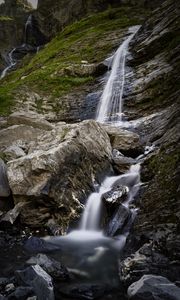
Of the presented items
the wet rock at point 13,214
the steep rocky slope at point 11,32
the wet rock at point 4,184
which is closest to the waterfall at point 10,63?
the steep rocky slope at point 11,32

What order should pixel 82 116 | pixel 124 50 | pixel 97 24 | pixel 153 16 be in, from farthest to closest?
1. pixel 97 24
2. pixel 153 16
3. pixel 124 50
4. pixel 82 116

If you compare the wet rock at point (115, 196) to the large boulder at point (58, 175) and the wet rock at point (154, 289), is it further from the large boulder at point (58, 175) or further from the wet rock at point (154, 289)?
the wet rock at point (154, 289)

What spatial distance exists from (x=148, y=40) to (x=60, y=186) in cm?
1932

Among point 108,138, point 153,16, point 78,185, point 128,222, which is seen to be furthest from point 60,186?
point 153,16

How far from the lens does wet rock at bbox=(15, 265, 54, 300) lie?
24.4ft

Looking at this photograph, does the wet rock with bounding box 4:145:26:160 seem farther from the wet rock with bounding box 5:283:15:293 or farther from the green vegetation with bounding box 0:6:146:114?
Answer: the green vegetation with bounding box 0:6:146:114

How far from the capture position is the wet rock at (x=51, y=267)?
854cm

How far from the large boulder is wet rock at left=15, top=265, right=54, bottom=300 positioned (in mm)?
3939

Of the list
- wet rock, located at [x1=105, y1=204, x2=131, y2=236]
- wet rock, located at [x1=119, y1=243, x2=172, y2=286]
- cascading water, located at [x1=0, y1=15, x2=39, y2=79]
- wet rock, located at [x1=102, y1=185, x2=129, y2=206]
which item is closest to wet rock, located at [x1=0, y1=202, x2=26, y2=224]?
wet rock, located at [x1=102, y1=185, x2=129, y2=206]

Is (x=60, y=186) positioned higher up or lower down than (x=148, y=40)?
lower down

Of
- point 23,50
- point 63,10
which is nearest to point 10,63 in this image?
point 23,50

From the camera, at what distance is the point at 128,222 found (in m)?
11.6

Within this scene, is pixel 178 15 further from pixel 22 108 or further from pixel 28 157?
pixel 28 157

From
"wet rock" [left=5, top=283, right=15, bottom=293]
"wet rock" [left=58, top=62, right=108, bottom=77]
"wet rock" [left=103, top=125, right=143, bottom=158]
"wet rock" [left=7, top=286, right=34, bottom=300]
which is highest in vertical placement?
"wet rock" [left=58, top=62, right=108, bottom=77]
